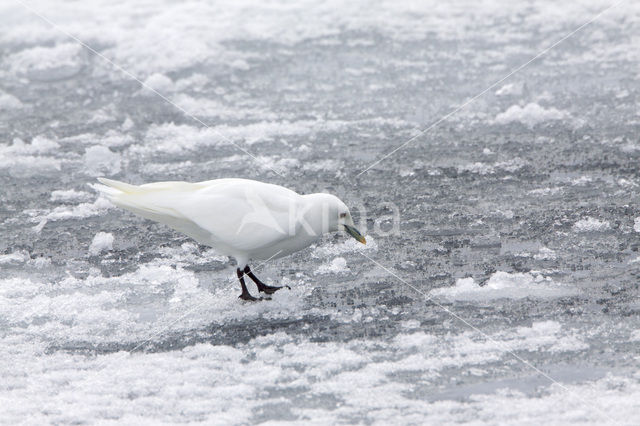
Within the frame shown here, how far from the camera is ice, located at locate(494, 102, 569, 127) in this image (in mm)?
8117

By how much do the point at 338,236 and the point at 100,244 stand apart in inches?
62.1

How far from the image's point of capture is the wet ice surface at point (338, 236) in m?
4.50

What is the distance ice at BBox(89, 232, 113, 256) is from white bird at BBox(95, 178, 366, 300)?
823mm

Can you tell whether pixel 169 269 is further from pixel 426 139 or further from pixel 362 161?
pixel 426 139

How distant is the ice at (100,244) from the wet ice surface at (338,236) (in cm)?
1

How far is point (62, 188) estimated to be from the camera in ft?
23.6

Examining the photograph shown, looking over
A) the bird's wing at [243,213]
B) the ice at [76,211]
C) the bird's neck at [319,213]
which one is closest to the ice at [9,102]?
the ice at [76,211]

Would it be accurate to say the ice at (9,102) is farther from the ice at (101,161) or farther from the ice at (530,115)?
the ice at (530,115)

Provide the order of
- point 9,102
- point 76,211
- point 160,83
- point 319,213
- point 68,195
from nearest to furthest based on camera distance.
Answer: point 319,213, point 76,211, point 68,195, point 9,102, point 160,83

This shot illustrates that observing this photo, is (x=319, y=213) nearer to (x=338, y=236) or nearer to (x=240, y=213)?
(x=240, y=213)

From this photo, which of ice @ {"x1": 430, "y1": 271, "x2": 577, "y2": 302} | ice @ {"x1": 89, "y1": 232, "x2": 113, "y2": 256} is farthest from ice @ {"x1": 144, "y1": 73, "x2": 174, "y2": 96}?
ice @ {"x1": 430, "y1": 271, "x2": 577, "y2": 302}

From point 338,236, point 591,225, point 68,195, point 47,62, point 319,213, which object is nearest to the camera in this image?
point 319,213

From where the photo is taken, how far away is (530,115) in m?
8.14

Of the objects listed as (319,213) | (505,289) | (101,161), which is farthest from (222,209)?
(101,161)
